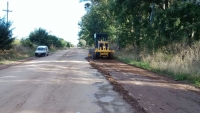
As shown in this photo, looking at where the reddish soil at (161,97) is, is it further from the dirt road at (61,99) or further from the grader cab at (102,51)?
the grader cab at (102,51)

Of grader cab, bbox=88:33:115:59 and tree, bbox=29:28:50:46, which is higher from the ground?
tree, bbox=29:28:50:46

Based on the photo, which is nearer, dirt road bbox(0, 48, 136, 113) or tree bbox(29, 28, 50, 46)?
dirt road bbox(0, 48, 136, 113)

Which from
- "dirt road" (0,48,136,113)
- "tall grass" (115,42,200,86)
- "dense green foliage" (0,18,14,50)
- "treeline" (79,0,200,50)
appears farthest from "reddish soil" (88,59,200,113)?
"dense green foliage" (0,18,14,50)

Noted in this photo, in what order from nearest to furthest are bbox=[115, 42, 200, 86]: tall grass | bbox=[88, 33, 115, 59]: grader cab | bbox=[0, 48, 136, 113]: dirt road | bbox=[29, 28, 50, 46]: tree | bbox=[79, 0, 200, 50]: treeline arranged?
1. bbox=[0, 48, 136, 113]: dirt road
2. bbox=[115, 42, 200, 86]: tall grass
3. bbox=[79, 0, 200, 50]: treeline
4. bbox=[88, 33, 115, 59]: grader cab
5. bbox=[29, 28, 50, 46]: tree

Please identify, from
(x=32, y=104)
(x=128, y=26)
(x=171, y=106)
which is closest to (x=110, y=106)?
(x=171, y=106)

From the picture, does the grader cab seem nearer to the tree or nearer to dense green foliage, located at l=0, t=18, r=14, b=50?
dense green foliage, located at l=0, t=18, r=14, b=50

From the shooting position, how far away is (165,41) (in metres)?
20.3

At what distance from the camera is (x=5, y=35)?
28.5 metres

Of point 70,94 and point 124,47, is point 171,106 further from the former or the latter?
point 124,47

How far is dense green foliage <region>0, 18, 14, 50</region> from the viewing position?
2814 centimetres

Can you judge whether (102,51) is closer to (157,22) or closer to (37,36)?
(157,22)

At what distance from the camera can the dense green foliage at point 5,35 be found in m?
28.1

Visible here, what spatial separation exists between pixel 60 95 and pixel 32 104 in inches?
54.2

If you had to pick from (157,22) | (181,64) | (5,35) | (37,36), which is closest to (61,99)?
(181,64)
